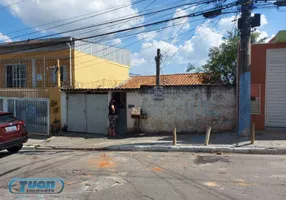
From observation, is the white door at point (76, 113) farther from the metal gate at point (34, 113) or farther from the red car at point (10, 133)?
the red car at point (10, 133)

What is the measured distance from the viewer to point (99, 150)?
9828 mm

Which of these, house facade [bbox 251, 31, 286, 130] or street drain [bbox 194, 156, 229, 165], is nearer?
street drain [bbox 194, 156, 229, 165]

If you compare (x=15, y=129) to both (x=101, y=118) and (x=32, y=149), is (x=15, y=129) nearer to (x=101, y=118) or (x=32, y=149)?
(x=32, y=149)

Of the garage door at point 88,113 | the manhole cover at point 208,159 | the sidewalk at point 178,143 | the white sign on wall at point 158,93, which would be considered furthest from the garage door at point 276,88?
the garage door at point 88,113

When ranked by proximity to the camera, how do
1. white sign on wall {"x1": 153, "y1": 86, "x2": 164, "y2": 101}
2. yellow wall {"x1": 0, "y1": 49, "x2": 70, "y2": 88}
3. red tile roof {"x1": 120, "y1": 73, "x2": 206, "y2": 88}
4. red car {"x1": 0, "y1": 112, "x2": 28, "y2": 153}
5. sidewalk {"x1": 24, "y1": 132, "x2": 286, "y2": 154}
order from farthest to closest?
red tile roof {"x1": 120, "y1": 73, "x2": 206, "y2": 88}
yellow wall {"x1": 0, "y1": 49, "x2": 70, "y2": 88}
white sign on wall {"x1": 153, "y1": 86, "x2": 164, "y2": 101}
red car {"x1": 0, "y1": 112, "x2": 28, "y2": 153}
sidewalk {"x1": 24, "y1": 132, "x2": 286, "y2": 154}

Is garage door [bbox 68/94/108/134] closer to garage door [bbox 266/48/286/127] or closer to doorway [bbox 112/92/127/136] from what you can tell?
doorway [bbox 112/92/127/136]

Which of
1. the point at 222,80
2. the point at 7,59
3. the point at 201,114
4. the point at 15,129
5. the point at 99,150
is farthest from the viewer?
the point at 7,59

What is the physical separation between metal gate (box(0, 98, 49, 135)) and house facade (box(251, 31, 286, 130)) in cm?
1012

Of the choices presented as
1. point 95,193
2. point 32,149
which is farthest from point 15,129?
point 95,193

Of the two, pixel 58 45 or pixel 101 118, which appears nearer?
pixel 101 118

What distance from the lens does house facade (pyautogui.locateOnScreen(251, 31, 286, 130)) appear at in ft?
36.0

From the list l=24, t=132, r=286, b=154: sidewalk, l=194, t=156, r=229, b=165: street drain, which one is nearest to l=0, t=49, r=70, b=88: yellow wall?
l=24, t=132, r=286, b=154: sidewalk

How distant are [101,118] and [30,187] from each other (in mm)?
7348

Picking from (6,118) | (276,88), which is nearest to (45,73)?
(6,118)
